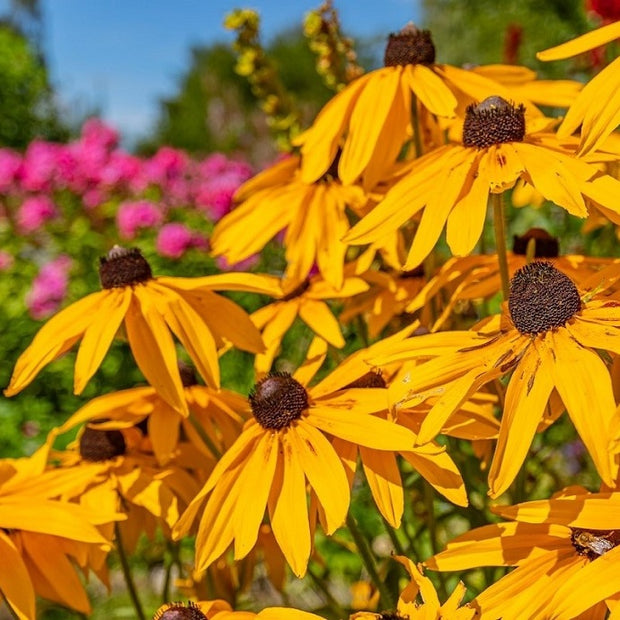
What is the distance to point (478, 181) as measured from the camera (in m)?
0.95

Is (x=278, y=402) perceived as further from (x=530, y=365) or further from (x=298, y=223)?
(x=298, y=223)

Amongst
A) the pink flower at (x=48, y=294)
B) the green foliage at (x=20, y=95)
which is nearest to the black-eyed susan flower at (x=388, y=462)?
the pink flower at (x=48, y=294)

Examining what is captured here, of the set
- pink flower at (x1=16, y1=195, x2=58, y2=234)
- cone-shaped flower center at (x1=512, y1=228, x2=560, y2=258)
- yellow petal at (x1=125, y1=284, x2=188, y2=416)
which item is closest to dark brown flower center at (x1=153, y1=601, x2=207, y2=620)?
yellow petal at (x1=125, y1=284, x2=188, y2=416)

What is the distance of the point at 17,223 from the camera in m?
4.34

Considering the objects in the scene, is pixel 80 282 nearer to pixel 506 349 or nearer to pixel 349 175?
pixel 349 175

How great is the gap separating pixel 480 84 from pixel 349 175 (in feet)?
0.77

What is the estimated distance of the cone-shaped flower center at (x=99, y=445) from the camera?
1231 mm

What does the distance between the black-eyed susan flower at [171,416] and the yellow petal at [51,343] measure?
0.41 ft

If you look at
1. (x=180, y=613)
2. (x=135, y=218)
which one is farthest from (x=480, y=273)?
(x=135, y=218)

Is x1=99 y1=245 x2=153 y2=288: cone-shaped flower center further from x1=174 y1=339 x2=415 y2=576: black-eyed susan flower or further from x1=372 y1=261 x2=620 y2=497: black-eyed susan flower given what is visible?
x1=372 y1=261 x2=620 y2=497: black-eyed susan flower

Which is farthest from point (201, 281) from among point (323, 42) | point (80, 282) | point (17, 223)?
point (17, 223)

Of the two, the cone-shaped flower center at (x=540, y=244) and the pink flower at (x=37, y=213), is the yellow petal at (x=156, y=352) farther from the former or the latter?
the pink flower at (x=37, y=213)

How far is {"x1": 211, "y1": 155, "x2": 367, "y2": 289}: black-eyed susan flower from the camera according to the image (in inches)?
49.7

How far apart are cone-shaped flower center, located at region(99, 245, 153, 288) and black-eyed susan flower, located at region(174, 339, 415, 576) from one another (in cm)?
25
